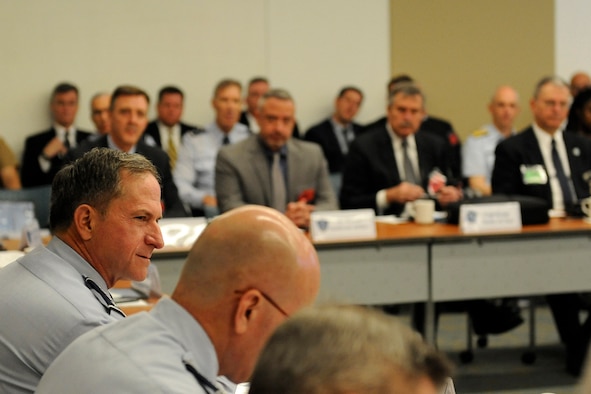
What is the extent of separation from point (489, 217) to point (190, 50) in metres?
4.32

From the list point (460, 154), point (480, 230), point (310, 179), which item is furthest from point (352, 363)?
point (460, 154)

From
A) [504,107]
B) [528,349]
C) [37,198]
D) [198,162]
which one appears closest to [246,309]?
[528,349]

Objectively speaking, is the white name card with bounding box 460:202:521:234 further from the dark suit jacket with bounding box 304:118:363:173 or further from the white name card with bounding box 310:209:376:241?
the dark suit jacket with bounding box 304:118:363:173

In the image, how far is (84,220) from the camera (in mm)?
2355

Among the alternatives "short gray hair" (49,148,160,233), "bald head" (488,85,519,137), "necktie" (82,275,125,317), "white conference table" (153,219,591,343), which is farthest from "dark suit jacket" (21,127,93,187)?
"necktie" (82,275,125,317)

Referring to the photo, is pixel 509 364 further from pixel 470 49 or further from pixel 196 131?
pixel 470 49

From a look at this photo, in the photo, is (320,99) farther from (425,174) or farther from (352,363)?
(352,363)

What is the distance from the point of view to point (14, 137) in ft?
27.2

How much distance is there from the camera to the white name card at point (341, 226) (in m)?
4.94

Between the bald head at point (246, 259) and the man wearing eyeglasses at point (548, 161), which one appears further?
the man wearing eyeglasses at point (548, 161)

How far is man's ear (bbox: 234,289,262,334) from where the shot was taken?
1.49 metres

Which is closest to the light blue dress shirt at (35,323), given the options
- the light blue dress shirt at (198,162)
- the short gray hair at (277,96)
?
the short gray hair at (277,96)

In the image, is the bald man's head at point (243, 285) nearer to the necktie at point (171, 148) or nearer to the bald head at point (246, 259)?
the bald head at point (246, 259)

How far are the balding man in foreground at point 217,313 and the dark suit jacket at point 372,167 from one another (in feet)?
15.1
